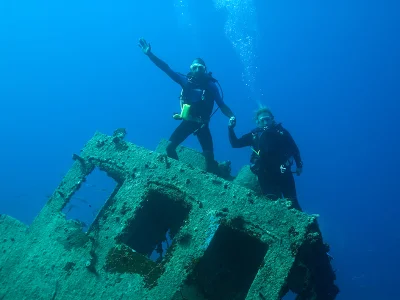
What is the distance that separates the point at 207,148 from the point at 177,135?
64 centimetres

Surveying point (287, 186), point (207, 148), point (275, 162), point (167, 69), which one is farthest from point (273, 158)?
point (167, 69)

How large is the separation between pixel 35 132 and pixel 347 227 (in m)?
105

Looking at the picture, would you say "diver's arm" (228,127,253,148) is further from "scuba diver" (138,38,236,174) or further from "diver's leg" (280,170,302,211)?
"diver's leg" (280,170,302,211)

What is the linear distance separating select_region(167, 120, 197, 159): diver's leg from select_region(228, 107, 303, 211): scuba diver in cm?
81

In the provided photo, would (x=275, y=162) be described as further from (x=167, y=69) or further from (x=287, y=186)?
(x=167, y=69)

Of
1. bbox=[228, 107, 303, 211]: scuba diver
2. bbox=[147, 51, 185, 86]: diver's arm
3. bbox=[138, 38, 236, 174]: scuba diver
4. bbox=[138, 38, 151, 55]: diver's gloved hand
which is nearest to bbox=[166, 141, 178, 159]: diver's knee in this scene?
bbox=[138, 38, 236, 174]: scuba diver

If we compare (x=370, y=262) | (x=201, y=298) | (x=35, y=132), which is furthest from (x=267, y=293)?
(x=35, y=132)

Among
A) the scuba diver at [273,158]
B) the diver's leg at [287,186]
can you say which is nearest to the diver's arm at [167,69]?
the scuba diver at [273,158]

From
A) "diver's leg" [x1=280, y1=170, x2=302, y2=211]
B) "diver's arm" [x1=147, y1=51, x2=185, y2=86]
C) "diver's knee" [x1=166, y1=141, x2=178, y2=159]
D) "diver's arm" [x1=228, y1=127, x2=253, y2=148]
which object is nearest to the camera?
"diver's leg" [x1=280, y1=170, x2=302, y2=211]

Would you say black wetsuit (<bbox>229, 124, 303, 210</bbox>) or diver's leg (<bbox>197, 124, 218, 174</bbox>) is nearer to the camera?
black wetsuit (<bbox>229, 124, 303, 210</bbox>)

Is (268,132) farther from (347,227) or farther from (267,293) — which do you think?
(347,227)

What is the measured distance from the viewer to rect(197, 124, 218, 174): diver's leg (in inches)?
240

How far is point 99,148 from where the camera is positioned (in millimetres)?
5312

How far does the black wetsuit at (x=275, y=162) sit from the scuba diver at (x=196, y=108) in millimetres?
617
